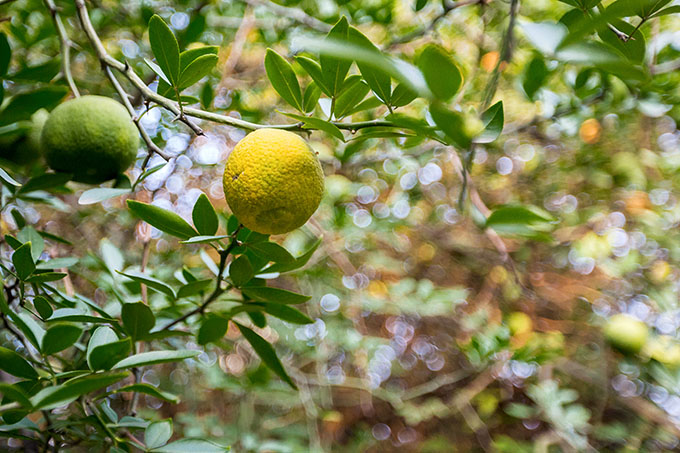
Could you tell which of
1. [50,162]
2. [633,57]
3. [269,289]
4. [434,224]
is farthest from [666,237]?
[50,162]

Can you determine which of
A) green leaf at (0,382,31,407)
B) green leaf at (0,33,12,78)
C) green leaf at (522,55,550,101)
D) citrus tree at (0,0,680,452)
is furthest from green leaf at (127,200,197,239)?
green leaf at (522,55,550,101)

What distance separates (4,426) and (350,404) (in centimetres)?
235

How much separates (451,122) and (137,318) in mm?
473

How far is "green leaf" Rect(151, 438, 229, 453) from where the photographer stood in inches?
25.1

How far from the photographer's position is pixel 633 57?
1.86 ft

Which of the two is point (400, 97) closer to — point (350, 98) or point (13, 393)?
point (350, 98)

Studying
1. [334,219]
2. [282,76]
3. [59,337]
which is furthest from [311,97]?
[334,219]

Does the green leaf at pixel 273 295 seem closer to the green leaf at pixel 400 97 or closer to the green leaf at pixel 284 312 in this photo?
the green leaf at pixel 284 312

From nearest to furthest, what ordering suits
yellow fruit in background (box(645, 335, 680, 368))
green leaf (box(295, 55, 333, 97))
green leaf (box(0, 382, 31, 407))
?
green leaf (box(0, 382, 31, 407)) < green leaf (box(295, 55, 333, 97)) < yellow fruit in background (box(645, 335, 680, 368))

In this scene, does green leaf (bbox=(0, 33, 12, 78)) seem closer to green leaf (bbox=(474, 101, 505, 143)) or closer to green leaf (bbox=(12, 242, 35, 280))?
green leaf (bbox=(12, 242, 35, 280))

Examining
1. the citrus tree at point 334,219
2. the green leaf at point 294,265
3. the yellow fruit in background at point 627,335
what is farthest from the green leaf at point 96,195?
the yellow fruit in background at point 627,335

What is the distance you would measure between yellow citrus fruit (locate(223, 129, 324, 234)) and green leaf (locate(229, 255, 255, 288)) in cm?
6

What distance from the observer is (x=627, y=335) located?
161cm

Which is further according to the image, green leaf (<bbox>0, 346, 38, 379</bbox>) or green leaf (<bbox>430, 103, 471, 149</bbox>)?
green leaf (<bbox>0, 346, 38, 379</bbox>)
